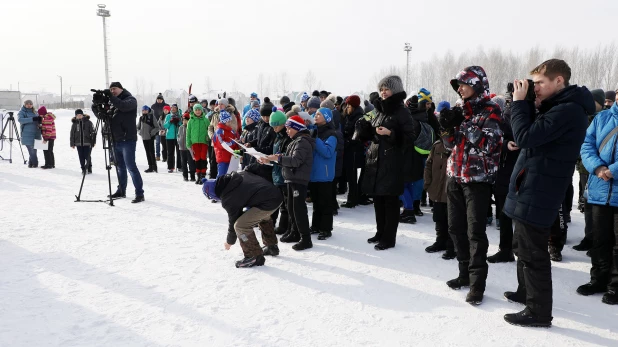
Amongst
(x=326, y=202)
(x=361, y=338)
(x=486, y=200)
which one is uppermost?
(x=486, y=200)

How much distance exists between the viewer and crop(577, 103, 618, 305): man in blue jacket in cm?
390

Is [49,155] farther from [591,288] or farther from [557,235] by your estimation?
[591,288]

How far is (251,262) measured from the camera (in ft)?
15.4

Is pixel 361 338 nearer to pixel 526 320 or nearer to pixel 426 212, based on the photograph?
pixel 526 320

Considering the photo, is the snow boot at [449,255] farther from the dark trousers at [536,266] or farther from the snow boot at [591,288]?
the dark trousers at [536,266]

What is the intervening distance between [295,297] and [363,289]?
662mm

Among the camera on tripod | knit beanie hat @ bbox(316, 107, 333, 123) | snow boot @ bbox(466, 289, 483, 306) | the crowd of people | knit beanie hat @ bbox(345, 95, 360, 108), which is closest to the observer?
the crowd of people

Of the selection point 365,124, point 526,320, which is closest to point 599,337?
point 526,320

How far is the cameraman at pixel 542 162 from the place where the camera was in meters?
3.01

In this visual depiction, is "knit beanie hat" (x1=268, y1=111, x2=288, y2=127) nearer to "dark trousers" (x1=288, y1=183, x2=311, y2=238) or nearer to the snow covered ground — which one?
"dark trousers" (x1=288, y1=183, x2=311, y2=238)

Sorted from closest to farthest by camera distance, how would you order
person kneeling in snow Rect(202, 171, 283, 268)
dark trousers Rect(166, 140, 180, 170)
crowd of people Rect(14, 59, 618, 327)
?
crowd of people Rect(14, 59, 618, 327)
person kneeling in snow Rect(202, 171, 283, 268)
dark trousers Rect(166, 140, 180, 170)

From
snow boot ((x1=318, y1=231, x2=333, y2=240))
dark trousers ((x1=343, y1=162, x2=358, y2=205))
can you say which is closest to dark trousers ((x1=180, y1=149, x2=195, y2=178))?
dark trousers ((x1=343, y1=162, x2=358, y2=205))

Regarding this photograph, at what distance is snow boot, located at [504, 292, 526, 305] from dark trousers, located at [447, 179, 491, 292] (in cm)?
27

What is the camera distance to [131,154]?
25.3 ft
